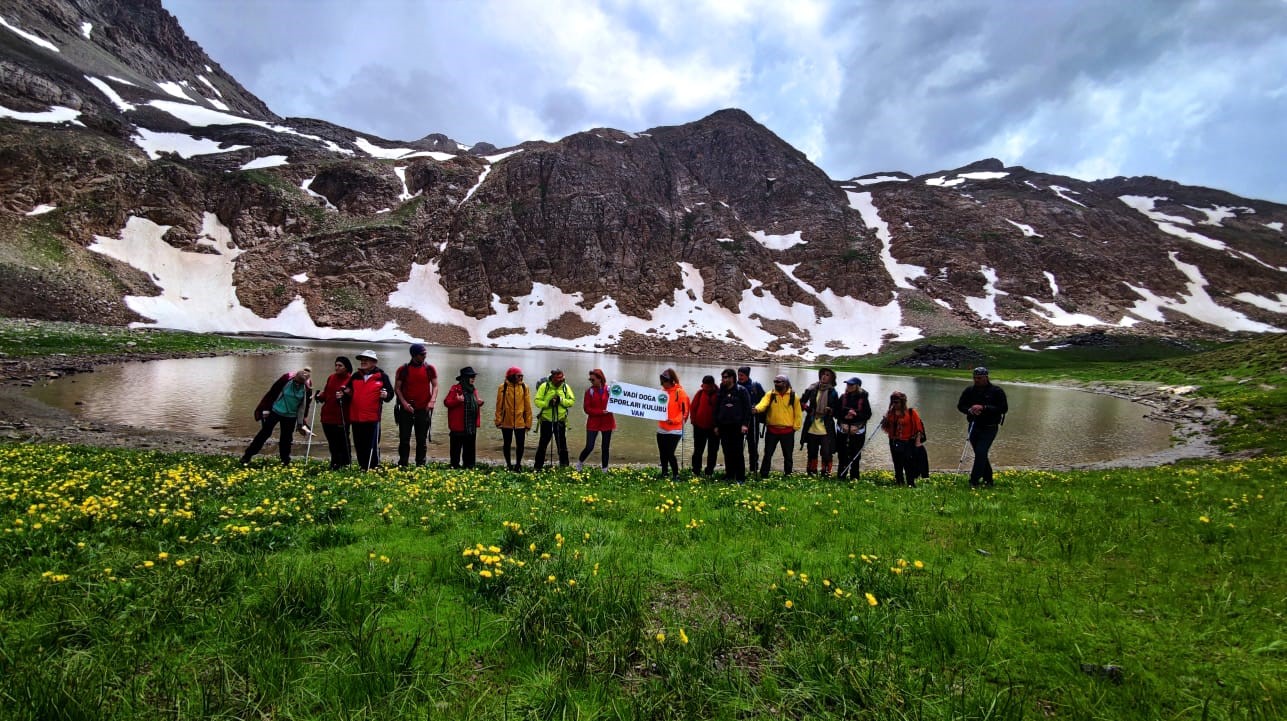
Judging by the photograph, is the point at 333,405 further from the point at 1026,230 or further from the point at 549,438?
the point at 1026,230

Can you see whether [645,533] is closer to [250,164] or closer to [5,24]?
[250,164]

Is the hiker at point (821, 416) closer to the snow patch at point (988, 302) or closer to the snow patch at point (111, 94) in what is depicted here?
the snow patch at point (988, 302)

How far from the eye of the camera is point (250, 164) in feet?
459

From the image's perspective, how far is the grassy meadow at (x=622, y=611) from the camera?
3268 mm

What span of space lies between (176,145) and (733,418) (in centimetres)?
18926

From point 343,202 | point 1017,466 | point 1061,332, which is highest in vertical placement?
point 343,202

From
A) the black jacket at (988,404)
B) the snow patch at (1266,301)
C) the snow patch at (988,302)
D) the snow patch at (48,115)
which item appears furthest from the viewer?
the snow patch at (1266,301)

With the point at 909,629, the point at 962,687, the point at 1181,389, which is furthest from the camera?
the point at 1181,389

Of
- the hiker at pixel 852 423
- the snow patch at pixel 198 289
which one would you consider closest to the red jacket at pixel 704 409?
the hiker at pixel 852 423

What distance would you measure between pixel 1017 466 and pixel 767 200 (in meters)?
170

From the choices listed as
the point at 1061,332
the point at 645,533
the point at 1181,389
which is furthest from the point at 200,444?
the point at 1061,332

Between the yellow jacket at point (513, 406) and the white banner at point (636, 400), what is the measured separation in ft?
8.32

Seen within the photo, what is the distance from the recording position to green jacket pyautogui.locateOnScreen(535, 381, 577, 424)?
15.2m

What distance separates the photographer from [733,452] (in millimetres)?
13938
